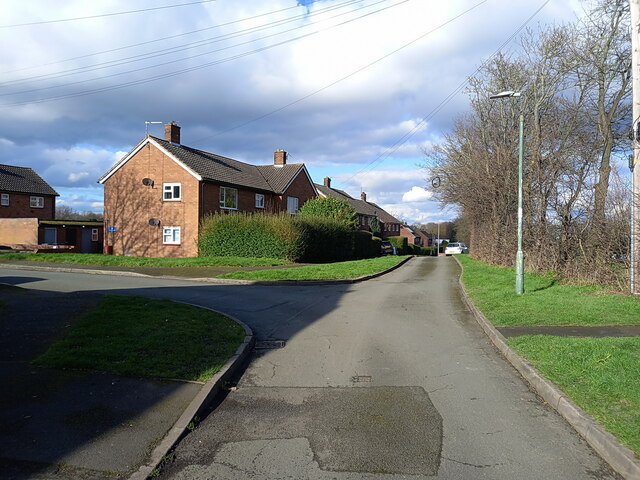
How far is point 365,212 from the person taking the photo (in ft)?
236

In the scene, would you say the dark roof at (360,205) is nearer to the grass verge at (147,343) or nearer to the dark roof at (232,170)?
the dark roof at (232,170)

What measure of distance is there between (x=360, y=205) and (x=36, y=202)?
42269 millimetres

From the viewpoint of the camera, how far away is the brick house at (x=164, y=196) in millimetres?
31500

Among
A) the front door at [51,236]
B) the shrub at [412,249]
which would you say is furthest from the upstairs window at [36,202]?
the shrub at [412,249]

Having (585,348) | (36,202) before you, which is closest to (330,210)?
(585,348)

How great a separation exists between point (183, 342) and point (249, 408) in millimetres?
2403

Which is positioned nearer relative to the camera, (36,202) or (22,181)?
(22,181)

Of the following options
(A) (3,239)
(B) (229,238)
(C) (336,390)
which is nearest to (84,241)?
(A) (3,239)

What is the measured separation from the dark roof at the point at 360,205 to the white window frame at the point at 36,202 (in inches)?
1172

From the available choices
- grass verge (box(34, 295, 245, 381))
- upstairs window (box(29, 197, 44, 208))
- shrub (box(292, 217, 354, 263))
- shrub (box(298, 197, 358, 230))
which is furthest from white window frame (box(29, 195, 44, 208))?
grass verge (box(34, 295, 245, 381))

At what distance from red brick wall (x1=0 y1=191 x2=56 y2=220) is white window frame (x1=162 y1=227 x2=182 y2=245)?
Result: 2020 centimetres

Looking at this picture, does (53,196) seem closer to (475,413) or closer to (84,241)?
(84,241)

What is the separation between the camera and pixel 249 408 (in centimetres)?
539

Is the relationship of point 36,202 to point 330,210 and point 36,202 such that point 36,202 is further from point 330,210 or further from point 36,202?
point 330,210
